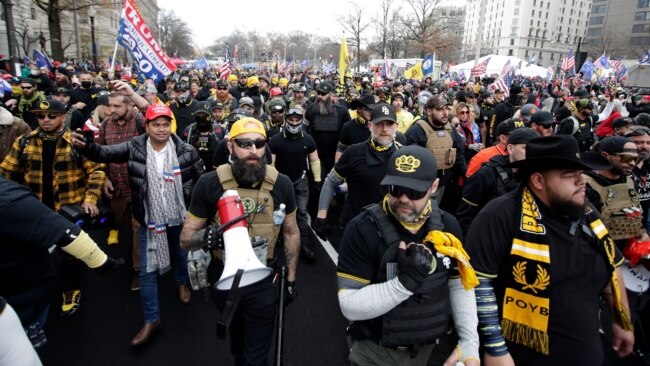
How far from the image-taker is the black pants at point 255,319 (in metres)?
2.79

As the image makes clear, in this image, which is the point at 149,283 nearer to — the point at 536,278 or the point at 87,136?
the point at 87,136

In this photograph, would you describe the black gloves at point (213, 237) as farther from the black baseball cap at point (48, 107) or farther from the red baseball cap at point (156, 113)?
the black baseball cap at point (48, 107)

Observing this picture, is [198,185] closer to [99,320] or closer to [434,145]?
[99,320]

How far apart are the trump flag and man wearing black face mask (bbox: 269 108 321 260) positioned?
331 centimetres

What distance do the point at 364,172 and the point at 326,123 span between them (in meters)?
3.03

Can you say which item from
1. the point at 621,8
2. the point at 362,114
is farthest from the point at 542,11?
the point at 362,114

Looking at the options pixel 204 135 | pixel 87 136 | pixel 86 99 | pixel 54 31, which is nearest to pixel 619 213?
pixel 87 136

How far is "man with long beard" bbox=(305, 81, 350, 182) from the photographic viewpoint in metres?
6.98

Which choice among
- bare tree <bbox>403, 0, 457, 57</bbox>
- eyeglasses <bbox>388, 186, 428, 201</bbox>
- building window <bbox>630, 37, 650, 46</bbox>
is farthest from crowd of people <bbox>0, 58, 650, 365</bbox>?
building window <bbox>630, 37, 650, 46</bbox>

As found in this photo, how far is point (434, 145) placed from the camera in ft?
18.0

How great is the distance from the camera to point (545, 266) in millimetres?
2168

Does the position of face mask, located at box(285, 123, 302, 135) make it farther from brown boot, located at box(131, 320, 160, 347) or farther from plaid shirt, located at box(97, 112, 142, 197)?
brown boot, located at box(131, 320, 160, 347)

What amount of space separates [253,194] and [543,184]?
193 cm

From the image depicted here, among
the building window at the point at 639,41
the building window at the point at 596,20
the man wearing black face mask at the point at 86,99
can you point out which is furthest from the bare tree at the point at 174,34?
the building window at the point at 596,20
